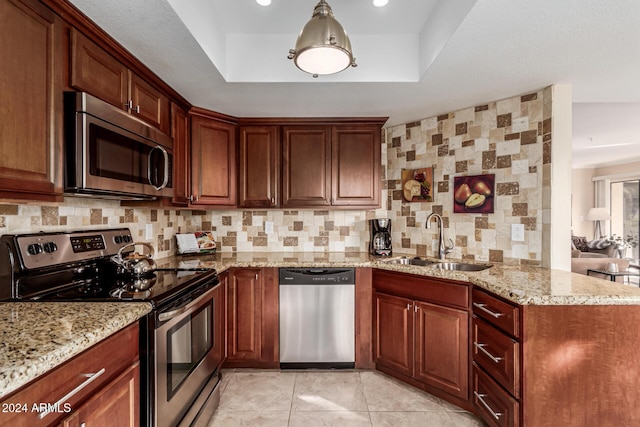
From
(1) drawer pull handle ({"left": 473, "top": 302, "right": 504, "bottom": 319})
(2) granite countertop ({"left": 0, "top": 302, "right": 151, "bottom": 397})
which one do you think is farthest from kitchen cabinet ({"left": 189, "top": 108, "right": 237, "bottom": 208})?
(1) drawer pull handle ({"left": 473, "top": 302, "right": 504, "bottom": 319})

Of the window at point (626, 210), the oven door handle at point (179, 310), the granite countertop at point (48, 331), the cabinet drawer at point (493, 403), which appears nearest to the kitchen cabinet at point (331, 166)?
the oven door handle at point (179, 310)

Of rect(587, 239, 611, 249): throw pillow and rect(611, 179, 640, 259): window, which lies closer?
rect(587, 239, 611, 249): throw pillow

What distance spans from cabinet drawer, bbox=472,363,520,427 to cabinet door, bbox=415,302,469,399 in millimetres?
89

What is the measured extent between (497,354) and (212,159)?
96.9 inches

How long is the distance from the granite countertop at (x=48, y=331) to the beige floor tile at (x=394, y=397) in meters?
1.66

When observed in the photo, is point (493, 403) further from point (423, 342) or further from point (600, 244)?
point (600, 244)

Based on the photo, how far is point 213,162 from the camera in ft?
8.78

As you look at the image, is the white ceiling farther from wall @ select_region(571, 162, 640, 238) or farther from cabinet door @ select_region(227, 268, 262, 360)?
wall @ select_region(571, 162, 640, 238)

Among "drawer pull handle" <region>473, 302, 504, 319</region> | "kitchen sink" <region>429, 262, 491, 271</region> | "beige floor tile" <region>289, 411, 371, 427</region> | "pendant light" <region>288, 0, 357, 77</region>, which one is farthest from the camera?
"kitchen sink" <region>429, 262, 491, 271</region>

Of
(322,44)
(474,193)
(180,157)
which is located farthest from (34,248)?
(474,193)

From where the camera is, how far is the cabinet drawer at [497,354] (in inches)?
62.2

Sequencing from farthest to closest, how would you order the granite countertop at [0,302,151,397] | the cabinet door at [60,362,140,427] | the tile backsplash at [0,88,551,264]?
the tile backsplash at [0,88,551,264]
the cabinet door at [60,362,140,427]
the granite countertop at [0,302,151,397]

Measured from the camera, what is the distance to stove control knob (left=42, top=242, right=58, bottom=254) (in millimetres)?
1491

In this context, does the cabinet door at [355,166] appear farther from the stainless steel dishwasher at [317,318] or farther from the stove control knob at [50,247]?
the stove control knob at [50,247]
